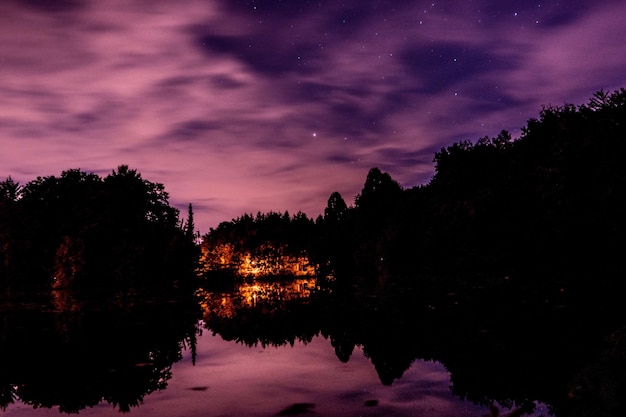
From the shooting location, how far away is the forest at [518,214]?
26344mm

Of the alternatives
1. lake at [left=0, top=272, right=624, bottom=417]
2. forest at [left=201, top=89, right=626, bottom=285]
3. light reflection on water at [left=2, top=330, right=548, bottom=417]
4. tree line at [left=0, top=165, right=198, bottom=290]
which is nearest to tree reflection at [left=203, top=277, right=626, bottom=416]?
lake at [left=0, top=272, right=624, bottom=417]

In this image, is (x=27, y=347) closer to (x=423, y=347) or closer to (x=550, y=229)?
(x=423, y=347)

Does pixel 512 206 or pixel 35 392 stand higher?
pixel 512 206

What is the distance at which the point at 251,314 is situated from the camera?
65.2ft

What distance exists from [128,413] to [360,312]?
12.1 metres

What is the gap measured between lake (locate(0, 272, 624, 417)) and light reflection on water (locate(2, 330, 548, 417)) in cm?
3

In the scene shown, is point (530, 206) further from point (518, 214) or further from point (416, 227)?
point (416, 227)

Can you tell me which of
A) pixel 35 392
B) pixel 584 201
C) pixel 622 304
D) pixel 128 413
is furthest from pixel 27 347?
pixel 584 201

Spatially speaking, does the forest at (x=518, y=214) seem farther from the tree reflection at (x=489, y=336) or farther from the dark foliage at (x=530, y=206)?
the tree reflection at (x=489, y=336)

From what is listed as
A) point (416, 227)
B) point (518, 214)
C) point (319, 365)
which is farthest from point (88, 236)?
point (319, 365)

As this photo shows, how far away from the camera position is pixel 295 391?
805 centimetres

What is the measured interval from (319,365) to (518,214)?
27.4m

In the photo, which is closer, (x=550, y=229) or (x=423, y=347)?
(x=423, y=347)

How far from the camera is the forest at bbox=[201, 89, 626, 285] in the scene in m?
26.3
